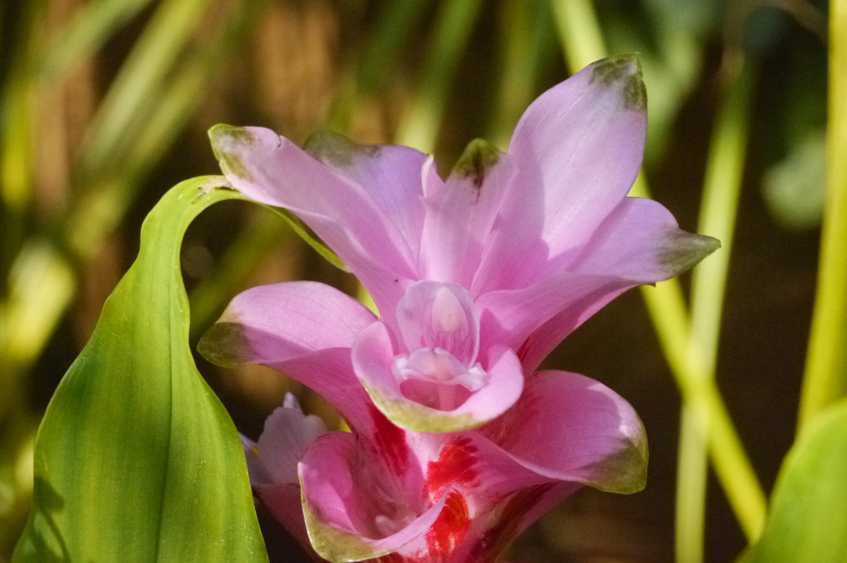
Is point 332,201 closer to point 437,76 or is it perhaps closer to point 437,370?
point 437,370

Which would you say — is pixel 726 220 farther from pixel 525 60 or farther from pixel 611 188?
pixel 611 188

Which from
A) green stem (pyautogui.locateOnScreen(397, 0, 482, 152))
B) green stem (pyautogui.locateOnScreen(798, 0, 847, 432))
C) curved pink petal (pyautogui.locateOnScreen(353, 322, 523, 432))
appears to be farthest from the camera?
green stem (pyautogui.locateOnScreen(397, 0, 482, 152))

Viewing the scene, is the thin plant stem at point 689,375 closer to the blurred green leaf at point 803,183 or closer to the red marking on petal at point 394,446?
the blurred green leaf at point 803,183

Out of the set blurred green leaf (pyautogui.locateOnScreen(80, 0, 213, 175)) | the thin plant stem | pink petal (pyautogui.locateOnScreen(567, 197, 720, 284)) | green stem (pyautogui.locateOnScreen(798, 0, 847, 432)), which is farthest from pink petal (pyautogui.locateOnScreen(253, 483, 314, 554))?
blurred green leaf (pyautogui.locateOnScreen(80, 0, 213, 175))

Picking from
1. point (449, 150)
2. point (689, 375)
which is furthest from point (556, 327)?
point (449, 150)

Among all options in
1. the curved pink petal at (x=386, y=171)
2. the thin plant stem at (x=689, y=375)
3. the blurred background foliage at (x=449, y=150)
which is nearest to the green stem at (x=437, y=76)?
the blurred background foliage at (x=449, y=150)

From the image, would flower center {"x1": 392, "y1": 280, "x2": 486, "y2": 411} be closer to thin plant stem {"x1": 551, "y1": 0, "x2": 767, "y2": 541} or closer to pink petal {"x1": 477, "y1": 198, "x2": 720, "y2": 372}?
pink petal {"x1": 477, "y1": 198, "x2": 720, "y2": 372}
